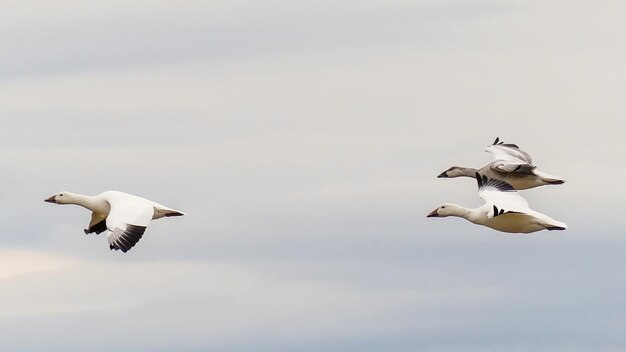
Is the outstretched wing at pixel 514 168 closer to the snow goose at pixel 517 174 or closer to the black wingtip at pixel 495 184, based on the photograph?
the snow goose at pixel 517 174

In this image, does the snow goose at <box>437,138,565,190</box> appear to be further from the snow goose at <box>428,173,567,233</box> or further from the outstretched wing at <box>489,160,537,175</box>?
the snow goose at <box>428,173,567,233</box>

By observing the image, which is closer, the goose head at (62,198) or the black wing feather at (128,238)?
the black wing feather at (128,238)

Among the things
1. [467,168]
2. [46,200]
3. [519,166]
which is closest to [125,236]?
[46,200]

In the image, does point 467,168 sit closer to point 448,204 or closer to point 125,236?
point 448,204

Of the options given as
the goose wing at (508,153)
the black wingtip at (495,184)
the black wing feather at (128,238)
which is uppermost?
the goose wing at (508,153)

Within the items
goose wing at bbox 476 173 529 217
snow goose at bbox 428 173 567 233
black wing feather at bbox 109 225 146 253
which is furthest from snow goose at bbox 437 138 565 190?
black wing feather at bbox 109 225 146 253

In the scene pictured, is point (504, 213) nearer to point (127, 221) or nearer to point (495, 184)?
point (495, 184)

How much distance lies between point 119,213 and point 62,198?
5721 millimetres

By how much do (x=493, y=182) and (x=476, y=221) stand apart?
2056 mm

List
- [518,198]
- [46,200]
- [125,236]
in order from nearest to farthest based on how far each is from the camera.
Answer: [125,236] < [518,198] < [46,200]

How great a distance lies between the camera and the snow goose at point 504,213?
4831cm

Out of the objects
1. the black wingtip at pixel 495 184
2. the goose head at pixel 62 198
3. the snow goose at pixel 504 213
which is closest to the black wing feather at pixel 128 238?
the goose head at pixel 62 198

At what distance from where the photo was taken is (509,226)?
162 ft

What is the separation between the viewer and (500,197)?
50.0 meters
